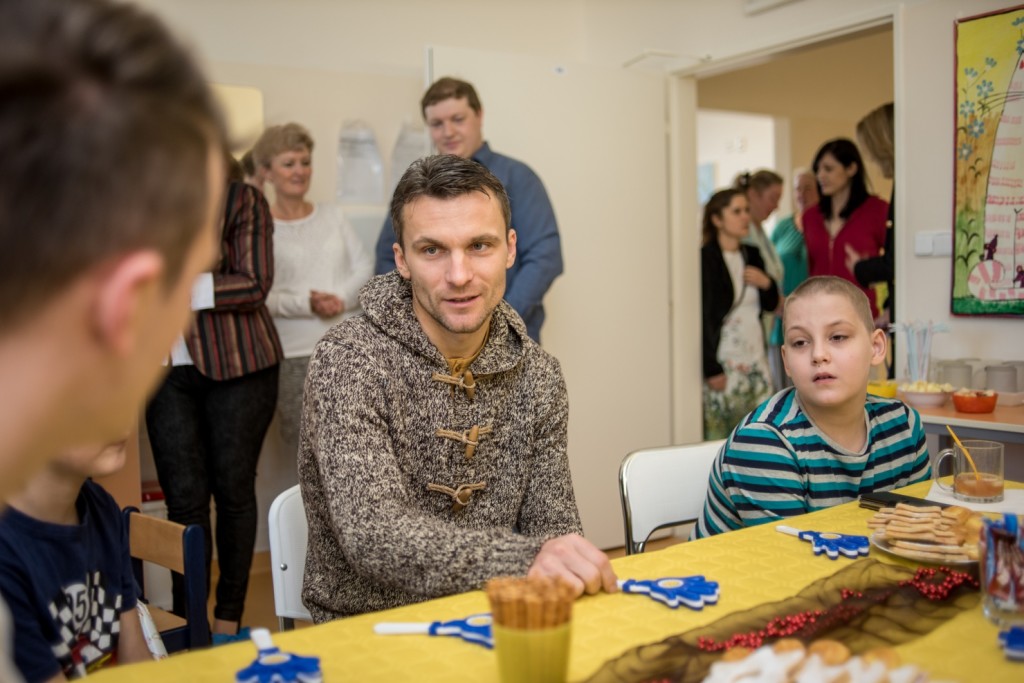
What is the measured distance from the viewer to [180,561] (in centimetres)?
177

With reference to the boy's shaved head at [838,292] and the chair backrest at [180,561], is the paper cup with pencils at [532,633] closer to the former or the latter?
the chair backrest at [180,561]

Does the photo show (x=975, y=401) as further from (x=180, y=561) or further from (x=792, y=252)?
(x=180, y=561)

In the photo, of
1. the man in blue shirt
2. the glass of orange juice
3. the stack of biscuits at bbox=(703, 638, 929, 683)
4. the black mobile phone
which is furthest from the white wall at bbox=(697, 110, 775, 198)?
the stack of biscuits at bbox=(703, 638, 929, 683)

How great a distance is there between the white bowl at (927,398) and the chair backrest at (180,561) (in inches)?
89.1

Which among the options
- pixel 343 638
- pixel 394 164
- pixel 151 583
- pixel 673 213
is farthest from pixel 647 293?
pixel 343 638

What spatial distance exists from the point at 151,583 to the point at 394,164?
1997 mm

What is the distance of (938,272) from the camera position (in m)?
3.34

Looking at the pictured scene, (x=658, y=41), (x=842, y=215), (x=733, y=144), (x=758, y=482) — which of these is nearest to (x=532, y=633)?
(x=758, y=482)

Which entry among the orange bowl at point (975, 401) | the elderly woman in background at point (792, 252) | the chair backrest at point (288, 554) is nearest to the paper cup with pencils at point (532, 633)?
the chair backrest at point (288, 554)

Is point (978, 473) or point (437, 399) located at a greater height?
point (437, 399)

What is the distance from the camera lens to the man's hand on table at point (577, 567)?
3.75ft

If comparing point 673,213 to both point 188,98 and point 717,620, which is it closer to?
point 717,620

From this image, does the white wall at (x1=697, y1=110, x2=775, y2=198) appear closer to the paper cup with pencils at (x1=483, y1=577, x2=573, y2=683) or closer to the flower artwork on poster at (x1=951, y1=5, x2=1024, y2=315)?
the flower artwork on poster at (x1=951, y1=5, x2=1024, y2=315)

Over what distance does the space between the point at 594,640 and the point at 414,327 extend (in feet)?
2.30
